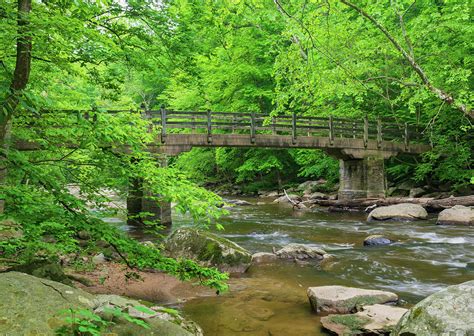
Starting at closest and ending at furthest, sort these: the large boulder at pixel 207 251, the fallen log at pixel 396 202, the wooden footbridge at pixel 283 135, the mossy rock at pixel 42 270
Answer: the mossy rock at pixel 42 270, the large boulder at pixel 207 251, the wooden footbridge at pixel 283 135, the fallen log at pixel 396 202

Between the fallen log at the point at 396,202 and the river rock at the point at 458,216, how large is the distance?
1.50m

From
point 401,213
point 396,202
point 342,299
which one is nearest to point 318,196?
point 396,202

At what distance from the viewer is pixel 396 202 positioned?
55.0 ft

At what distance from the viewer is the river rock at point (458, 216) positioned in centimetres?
1251

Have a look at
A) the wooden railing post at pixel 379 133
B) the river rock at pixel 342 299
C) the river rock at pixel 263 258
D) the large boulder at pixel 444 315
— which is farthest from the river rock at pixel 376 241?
the wooden railing post at pixel 379 133

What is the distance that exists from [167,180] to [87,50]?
7.40ft

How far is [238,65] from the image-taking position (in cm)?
2278

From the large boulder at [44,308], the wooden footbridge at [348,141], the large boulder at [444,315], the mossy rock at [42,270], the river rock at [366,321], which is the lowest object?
the river rock at [366,321]

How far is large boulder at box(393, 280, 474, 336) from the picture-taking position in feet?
10.6

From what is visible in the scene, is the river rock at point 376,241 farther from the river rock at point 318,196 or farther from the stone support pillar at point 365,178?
the river rock at point 318,196

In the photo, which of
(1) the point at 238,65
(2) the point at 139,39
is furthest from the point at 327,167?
(2) the point at 139,39

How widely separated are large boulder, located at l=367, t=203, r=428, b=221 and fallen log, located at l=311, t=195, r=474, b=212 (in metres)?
1.27

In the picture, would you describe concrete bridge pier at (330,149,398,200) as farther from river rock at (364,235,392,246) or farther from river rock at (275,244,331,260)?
river rock at (275,244,331,260)

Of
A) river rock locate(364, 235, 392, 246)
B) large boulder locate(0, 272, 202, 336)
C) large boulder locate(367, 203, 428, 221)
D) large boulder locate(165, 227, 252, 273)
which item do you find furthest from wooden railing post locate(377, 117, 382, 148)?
large boulder locate(0, 272, 202, 336)
